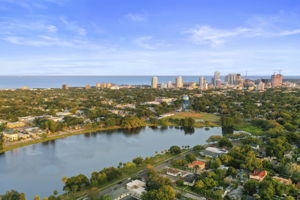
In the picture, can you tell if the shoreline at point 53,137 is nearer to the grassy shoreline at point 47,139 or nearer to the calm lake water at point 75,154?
the grassy shoreline at point 47,139

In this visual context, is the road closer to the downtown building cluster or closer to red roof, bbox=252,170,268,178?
red roof, bbox=252,170,268,178

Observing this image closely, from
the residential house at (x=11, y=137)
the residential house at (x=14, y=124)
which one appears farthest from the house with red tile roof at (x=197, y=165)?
the residential house at (x=14, y=124)

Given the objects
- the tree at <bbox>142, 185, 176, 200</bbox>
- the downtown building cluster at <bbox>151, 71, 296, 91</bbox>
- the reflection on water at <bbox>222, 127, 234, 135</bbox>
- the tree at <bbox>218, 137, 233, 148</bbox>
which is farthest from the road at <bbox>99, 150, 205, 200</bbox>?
the downtown building cluster at <bbox>151, 71, 296, 91</bbox>

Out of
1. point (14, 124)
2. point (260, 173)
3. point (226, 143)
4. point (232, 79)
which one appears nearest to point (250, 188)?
point (260, 173)

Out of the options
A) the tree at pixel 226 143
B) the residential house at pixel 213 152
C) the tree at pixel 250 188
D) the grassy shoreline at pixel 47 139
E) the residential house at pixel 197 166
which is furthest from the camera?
the grassy shoreline at pixel 47 139

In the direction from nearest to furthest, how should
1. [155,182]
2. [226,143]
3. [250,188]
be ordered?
1. [250,188]
2. [155,182]
3. [226,143]

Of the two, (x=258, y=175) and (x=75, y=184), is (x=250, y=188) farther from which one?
(x=75, y=184)

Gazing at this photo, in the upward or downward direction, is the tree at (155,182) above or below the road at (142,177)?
above

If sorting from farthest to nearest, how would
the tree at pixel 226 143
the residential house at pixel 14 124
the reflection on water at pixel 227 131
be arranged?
the residential house at pixel 14 124 < the reflection on water at pixel 227 131 < the tree at pixel 226 143
